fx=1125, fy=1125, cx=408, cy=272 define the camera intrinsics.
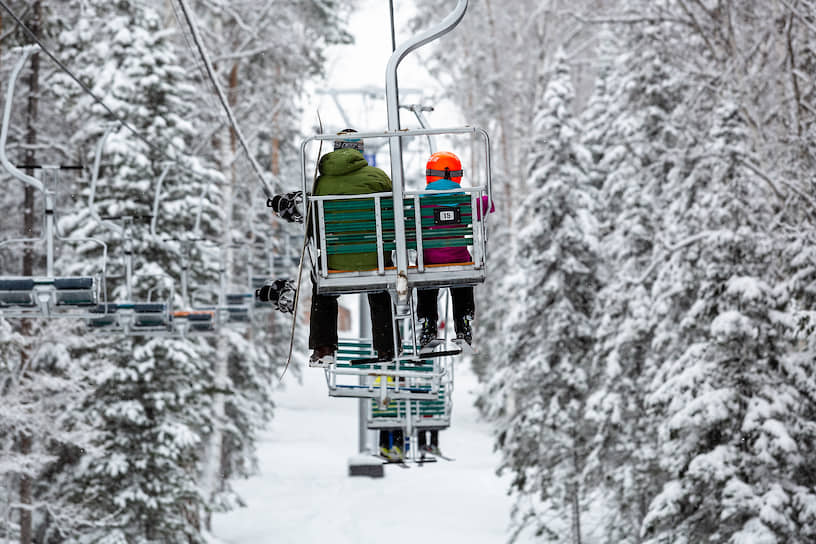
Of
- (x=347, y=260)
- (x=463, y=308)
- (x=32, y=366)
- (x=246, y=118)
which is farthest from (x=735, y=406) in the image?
(x=246, y=118)

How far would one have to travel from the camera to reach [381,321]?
779 cm

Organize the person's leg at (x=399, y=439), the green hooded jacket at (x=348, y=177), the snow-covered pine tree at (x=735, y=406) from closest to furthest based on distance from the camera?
the green hooded jacket at (x=348, y=177) < the snow-covered pine tree at (x=735, y=406) < the person's leg at (x=399, y=439)

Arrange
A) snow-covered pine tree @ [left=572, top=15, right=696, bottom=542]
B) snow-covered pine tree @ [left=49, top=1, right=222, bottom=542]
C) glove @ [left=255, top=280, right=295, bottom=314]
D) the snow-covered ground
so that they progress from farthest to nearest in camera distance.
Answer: the snow-covered ground, snow-covered pine tree @ [left=572, top=15, right=696, bottom=542], snow-covered pine tree @ [left=49, top=1, right=222, bottom=542], glove @ [left=255, top=280, right=295, bottom=314]

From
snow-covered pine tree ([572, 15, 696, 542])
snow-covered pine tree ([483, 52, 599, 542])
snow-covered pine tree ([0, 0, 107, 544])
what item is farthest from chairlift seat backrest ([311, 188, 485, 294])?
snow-covered pine tree ([483, 52, 599, 542])

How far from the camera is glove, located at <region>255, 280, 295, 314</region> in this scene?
8.07 meters

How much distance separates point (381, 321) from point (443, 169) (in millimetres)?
1152

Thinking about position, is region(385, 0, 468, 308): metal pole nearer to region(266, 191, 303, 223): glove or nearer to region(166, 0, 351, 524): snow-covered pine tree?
region(266, 191, 303, 223): glove

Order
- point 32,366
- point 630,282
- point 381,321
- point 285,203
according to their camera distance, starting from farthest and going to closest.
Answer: point 630,282
point 32,366
point 381,321
point 285,203

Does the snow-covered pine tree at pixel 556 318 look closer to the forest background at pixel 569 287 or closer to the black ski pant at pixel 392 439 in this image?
the forest background at pixel 569 287

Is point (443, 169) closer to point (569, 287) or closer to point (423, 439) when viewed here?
point (423, 439)

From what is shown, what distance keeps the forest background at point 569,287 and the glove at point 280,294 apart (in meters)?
7.89

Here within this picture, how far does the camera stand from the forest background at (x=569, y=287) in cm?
1600

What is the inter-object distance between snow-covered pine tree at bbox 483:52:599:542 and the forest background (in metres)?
0.06

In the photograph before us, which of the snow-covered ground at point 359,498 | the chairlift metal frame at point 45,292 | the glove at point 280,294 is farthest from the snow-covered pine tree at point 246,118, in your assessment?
the glove at point 280,294
